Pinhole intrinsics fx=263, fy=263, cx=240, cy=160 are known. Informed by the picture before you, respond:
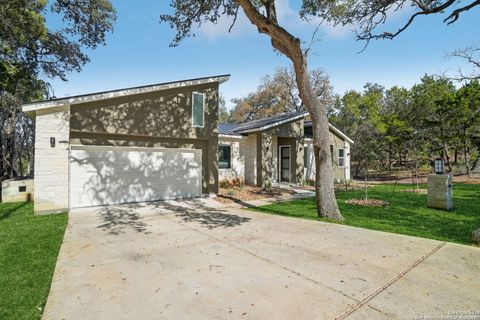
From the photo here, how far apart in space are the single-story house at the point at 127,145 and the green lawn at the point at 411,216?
13.0 ft

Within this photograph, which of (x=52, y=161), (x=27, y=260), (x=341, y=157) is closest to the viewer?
(x=27, y=260)

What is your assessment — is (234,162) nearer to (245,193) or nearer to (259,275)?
(245,193)

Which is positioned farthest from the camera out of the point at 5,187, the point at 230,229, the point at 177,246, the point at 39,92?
the point at 39,92

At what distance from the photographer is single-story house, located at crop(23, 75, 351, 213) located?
27.1 ft

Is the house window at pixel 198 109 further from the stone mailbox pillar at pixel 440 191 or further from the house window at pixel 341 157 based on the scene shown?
the house window at pixel 341 157

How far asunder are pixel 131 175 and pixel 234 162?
6226 millimetres

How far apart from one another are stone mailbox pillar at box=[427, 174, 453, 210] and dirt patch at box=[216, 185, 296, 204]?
230 inches

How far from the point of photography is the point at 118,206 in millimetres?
9422

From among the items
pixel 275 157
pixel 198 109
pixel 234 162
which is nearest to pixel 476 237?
pixel 198 109

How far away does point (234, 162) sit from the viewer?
585 inches

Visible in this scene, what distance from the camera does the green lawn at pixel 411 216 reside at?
622 centimetres

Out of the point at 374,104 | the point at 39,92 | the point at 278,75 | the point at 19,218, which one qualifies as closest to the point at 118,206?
the point at 19,218

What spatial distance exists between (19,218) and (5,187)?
393 cm

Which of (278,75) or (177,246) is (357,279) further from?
(278,75)
